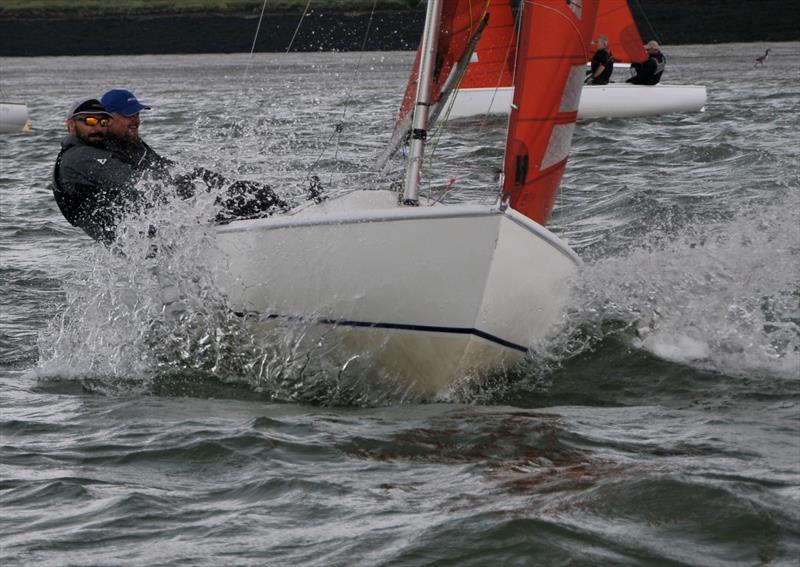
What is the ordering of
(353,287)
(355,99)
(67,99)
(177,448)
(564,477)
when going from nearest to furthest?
(564,477) < (177,448) < (353,287) < (355,99) < (67,99)

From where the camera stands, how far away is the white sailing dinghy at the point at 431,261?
5.86m

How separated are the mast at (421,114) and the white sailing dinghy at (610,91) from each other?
30.1ft

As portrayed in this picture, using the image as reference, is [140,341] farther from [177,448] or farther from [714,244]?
[714,244]

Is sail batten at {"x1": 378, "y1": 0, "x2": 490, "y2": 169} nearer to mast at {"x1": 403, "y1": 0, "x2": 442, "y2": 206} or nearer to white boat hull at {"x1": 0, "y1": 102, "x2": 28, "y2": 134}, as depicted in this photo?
mast at {"x1": 403, "y1": 0, "x2": 442, "y2": 206}

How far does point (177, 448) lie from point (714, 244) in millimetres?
3243

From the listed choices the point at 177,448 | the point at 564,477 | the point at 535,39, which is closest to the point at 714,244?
the point at 535,39

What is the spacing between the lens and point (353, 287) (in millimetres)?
6090

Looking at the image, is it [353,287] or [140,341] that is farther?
[140,341]

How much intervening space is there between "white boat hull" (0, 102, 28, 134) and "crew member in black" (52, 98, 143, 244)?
14.9m

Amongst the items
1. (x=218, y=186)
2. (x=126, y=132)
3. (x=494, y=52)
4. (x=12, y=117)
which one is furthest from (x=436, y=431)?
(x=12, y=117)

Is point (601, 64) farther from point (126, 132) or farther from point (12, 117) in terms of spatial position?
point (126, 132)

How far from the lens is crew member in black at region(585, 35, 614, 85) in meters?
20.4

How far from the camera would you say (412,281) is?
5949mm

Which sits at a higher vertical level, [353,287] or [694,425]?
[353,287]
